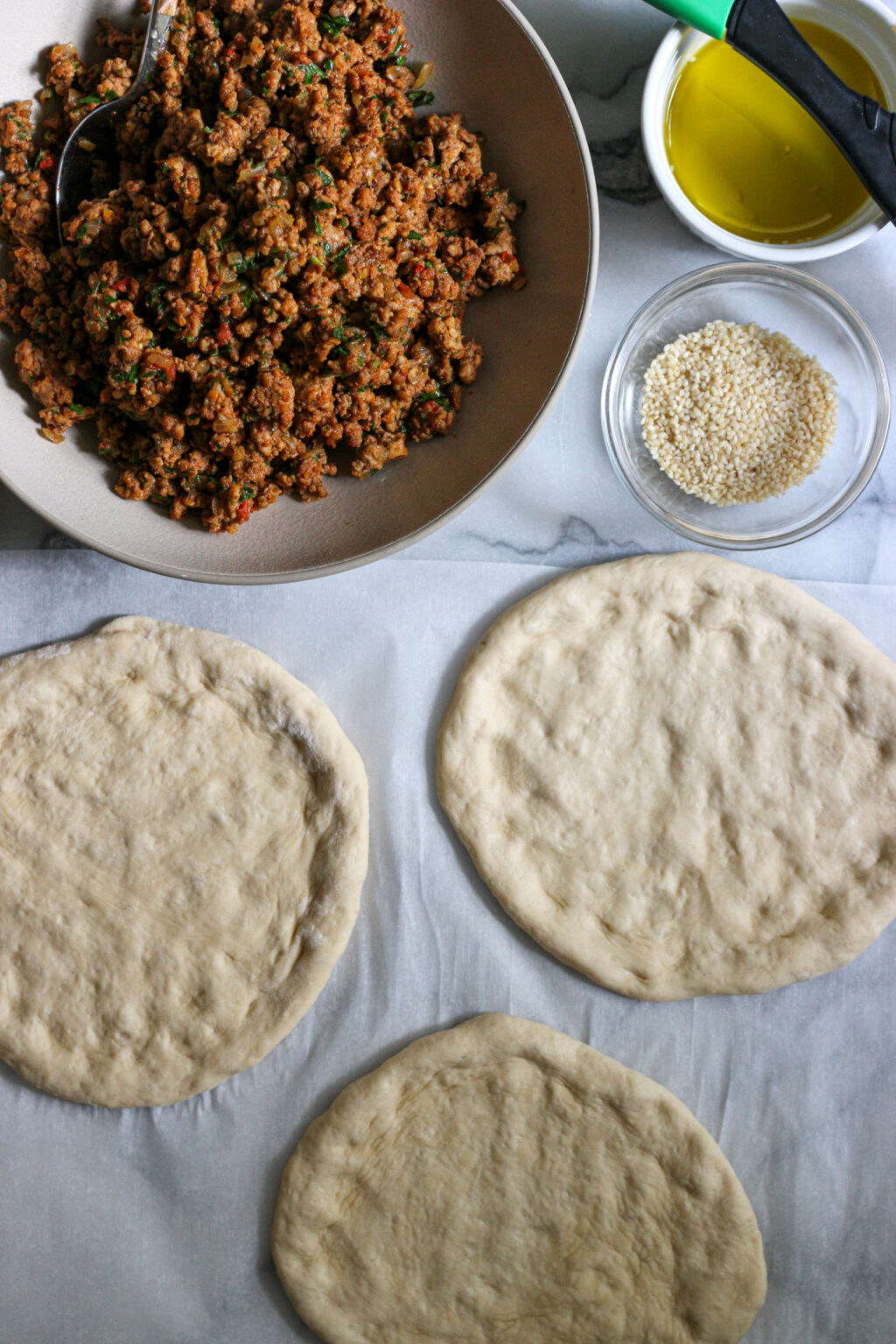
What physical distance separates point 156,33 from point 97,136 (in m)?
0.19

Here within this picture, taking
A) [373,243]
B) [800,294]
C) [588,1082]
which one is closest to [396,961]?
[588,1082]

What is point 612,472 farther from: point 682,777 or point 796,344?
point 682,777

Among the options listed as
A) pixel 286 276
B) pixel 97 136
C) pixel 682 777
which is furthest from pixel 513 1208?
pixel 97 136

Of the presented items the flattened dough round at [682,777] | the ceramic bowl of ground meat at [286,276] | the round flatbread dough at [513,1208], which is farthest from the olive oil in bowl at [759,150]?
the round flatbread dough at [513,1208]

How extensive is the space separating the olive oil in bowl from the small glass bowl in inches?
4.9

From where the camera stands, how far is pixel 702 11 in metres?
1.61

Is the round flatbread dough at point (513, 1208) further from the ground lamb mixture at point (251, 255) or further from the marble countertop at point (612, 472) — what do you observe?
the ground lamb mixture at point (251, 255)

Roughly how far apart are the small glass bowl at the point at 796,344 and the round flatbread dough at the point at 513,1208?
1150 millimetres

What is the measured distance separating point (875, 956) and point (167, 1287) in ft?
5.39

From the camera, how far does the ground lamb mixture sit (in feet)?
4.80

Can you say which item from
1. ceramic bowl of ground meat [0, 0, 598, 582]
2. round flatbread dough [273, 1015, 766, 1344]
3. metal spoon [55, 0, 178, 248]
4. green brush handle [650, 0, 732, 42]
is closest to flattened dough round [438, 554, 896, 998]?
round flatbread dough [273, 1015, 766, 1344]

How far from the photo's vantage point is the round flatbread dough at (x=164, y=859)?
1.93 metres

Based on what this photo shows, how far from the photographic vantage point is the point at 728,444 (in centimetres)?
189

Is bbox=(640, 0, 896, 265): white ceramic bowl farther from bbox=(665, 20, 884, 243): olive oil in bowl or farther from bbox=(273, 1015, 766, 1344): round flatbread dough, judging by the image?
bbox=(273, 1015, 766, 1344): round flatbread dough
